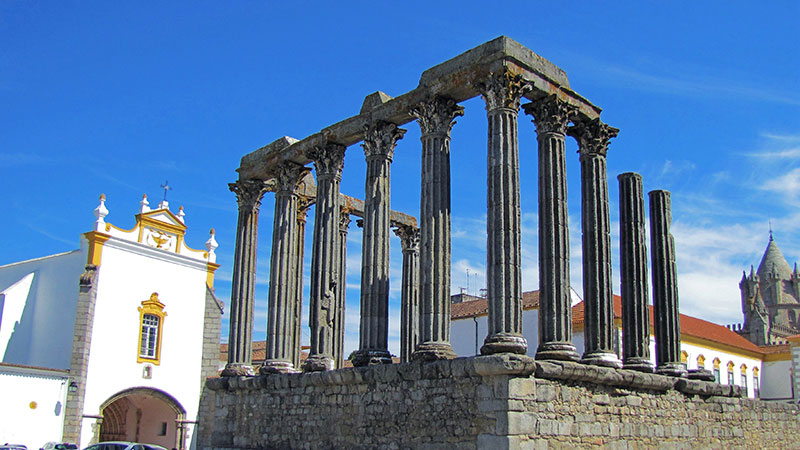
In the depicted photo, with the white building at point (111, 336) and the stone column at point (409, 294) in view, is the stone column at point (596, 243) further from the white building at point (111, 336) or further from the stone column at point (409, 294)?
the white building at point (111, 336)

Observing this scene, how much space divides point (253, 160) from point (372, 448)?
9316mm

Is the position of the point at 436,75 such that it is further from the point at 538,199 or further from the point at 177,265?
the point at 177,265

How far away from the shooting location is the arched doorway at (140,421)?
31.1 meters

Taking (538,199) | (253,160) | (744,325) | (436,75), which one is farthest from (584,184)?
(744,325)

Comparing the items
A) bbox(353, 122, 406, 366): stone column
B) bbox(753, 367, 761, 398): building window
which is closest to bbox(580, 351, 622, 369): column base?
bbox(353, 122, 406, 366): stone column

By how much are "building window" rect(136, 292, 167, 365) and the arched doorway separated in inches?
75.5

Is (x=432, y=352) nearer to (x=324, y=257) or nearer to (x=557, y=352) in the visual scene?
(x=557, y=352)

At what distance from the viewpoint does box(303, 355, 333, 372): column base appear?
59.5 feet

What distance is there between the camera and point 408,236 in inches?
972

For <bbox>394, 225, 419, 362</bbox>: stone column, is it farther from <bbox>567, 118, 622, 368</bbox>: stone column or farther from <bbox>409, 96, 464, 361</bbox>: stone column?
<bbox>567, 118, 622, 368</bbox>: stone column

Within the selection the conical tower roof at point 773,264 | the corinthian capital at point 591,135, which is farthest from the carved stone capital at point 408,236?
the conical tower roof at point 773,264

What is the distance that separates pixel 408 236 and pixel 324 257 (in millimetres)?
5957

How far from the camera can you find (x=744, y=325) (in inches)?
3300

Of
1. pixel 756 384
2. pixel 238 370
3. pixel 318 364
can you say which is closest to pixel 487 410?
pixel 318 364
